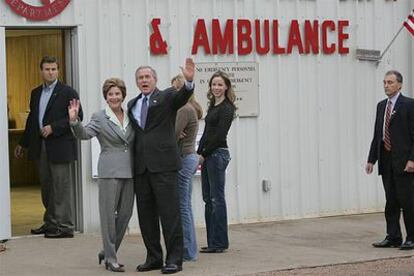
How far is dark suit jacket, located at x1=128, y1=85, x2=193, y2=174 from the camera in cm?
902

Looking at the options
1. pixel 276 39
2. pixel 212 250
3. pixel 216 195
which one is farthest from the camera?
pixel 276 39

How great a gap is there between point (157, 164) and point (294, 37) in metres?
4.64

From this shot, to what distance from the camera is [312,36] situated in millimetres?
13180

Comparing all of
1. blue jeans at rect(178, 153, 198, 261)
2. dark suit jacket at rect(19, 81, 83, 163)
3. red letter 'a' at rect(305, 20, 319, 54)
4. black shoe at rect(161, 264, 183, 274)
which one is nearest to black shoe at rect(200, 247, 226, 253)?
blue jeans at rect(178, 153, 198, 261)

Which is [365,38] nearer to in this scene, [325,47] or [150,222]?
[325,47]

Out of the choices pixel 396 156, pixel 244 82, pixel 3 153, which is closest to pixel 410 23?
pixel 244 82

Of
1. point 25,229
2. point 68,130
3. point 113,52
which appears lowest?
point 25,229

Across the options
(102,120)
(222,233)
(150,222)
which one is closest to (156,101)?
(102,120)

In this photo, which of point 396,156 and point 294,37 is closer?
point 396,156

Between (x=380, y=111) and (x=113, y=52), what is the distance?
3394mm

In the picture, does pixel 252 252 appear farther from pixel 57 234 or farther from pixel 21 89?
pixel 21 89

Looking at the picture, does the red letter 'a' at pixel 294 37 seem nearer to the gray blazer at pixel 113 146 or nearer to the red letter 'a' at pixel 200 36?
the red letter 'a' at pixel 200 36

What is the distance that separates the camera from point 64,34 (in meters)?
11.8

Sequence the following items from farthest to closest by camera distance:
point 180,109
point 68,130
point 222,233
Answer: point 68,130 → point 222,233 → point 180,109
